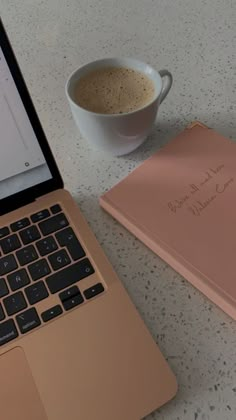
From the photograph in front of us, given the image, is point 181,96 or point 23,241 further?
point 181,96

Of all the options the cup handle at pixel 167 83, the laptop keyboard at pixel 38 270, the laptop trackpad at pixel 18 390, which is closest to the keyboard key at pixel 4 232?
the laptop keyboard at pixel 38 270

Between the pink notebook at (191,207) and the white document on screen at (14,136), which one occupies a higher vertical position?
the white document on screen at (14,136)

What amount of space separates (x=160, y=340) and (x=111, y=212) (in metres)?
0.13

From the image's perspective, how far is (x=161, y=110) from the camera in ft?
1.83

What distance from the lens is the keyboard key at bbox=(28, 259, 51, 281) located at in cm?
40

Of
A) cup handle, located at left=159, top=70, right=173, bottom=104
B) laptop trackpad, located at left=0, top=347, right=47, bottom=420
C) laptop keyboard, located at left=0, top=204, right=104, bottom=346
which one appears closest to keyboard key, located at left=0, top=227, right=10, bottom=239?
laptop keyboard, located at left=0, top=204, right=104, bottom=346

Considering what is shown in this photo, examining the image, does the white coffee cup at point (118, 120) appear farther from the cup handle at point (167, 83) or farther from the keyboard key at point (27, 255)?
the keyboard key at point (27, 255)

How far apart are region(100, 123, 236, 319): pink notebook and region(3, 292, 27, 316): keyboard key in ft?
0.39

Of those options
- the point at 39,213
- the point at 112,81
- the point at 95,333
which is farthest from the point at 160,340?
the point at 112,81

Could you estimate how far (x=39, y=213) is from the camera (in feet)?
1.44

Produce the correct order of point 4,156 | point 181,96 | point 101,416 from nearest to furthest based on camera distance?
1. point 101,416
2. point 4,156
3. point 181,96

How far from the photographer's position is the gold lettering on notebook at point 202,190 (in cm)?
44

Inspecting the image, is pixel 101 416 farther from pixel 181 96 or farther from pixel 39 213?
pixel 181 96

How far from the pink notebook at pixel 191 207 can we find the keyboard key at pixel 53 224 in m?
0.05
